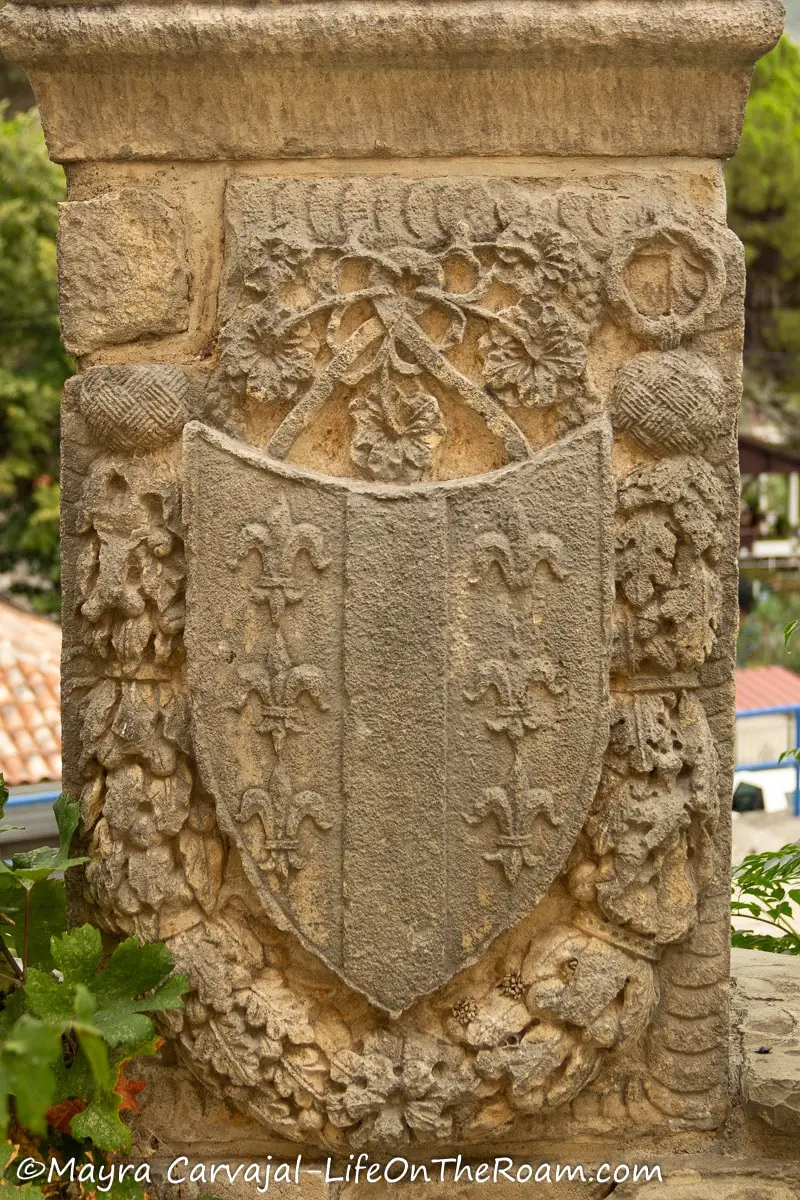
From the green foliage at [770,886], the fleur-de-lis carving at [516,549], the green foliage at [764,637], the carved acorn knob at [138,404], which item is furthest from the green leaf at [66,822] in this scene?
the green foliage at [764,637]

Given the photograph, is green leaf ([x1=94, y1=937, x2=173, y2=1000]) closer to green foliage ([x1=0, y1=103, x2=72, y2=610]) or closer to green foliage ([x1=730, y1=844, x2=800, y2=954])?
green foliage ([x1=730, y1=844, x2=800, y2=954])

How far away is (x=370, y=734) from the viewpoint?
2.02m

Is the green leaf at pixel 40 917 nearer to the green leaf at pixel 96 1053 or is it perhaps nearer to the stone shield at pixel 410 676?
the stone shield at pixel 410 676

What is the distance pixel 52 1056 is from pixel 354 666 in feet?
2.46

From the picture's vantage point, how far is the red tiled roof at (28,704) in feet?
22.7

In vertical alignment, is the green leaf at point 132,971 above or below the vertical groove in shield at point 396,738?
below

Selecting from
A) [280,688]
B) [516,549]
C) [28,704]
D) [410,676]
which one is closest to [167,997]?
[280,688]

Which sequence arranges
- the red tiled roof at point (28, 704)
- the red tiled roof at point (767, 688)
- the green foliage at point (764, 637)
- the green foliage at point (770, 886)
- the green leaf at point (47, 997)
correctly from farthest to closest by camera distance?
the green foliage at point (764, 637), the red tiled roof at point (767, 688), the red tiled roof at point (28, 704), the green foliage at point (770, 886), the green leaf at point (47, 997)

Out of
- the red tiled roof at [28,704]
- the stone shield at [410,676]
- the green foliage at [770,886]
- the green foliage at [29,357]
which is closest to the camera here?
the stone shield at [410,676]

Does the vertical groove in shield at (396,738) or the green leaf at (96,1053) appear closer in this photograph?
the green leaf at (96,1053)

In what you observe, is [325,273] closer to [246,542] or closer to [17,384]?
[246,542]

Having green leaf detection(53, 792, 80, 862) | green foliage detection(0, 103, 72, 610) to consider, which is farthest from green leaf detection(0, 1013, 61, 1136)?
green foliage detection(0, 103, 72, 610)

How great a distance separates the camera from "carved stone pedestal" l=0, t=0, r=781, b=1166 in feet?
6.60

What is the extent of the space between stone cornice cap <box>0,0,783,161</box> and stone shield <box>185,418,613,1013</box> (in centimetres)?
48
